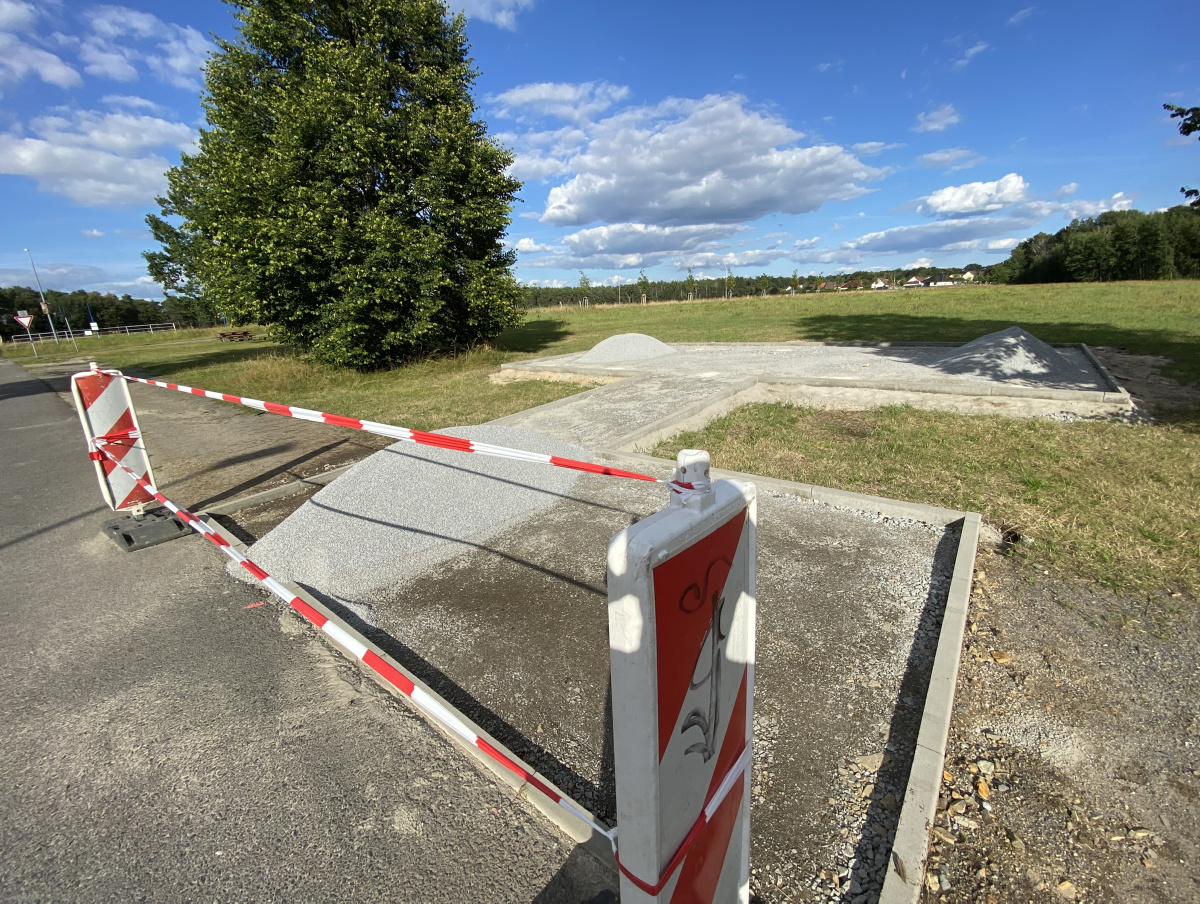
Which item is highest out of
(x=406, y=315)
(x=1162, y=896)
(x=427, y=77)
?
(x=427, y=77)

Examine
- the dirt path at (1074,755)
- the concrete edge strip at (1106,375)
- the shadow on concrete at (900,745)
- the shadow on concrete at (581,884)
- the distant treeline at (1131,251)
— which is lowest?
the dirt path at (1074,755)

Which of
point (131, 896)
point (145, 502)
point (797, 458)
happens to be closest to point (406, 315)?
point (145, 502)

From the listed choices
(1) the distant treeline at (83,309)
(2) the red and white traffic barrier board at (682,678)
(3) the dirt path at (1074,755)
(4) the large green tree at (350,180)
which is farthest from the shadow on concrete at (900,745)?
(1) the distant treeline at (83,309)

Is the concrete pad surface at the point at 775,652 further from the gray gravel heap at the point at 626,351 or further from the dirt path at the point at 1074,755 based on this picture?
the gray gravel heap at the point at 626,351

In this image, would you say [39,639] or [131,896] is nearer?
[131,896]

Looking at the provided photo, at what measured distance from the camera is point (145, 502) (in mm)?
5660

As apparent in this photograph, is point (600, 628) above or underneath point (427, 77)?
underneath

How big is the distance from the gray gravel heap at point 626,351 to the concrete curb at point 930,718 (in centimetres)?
1133

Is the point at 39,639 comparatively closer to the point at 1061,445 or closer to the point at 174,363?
the point at 1061,445

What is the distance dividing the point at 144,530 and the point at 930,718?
21.2 ft

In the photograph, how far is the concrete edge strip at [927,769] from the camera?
1.97 m

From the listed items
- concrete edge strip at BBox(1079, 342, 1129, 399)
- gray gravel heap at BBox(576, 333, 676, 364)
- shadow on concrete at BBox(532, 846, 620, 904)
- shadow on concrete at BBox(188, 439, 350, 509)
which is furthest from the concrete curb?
Result: gray gravel heap at BBox(576, 333, 676, 364)

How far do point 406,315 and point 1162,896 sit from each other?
16663mm

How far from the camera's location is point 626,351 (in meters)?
16.2
